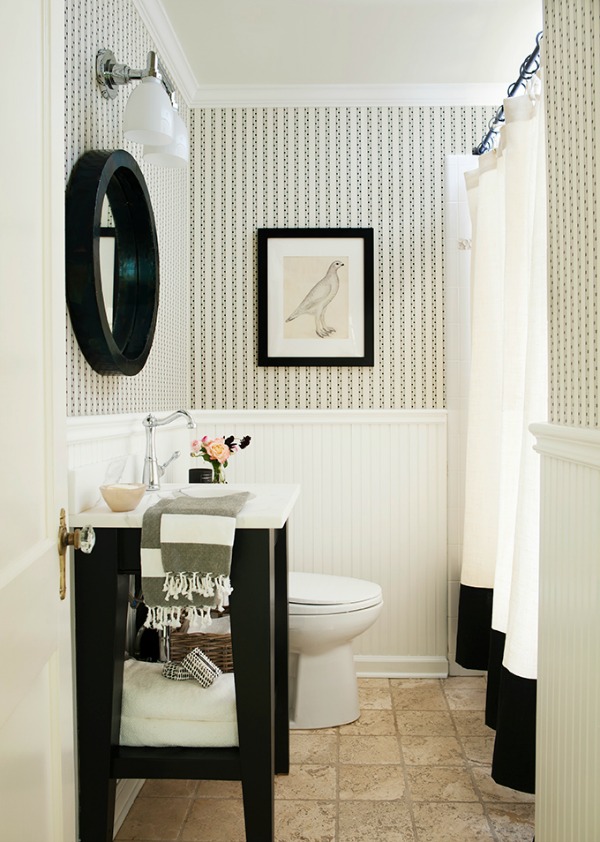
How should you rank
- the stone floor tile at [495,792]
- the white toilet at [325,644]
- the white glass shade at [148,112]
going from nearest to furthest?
the white glass shade at [148,112], the stone floor tile at [495,792], the white toilet at [325,644]

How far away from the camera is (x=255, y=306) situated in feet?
11.1

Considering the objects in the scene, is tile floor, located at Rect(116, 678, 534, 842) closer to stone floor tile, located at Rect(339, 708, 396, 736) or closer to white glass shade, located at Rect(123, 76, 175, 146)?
stone floor tile, located at Rect(339, 708, 396, 736)

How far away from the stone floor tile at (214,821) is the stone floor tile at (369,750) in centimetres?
46

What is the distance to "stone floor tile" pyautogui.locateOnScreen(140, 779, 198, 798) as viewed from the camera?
2.32m

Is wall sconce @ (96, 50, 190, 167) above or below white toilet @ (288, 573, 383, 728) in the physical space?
above

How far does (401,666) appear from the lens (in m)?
3.36

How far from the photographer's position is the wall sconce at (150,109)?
201 cm

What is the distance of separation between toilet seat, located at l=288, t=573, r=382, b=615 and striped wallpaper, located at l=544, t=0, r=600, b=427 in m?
1.20

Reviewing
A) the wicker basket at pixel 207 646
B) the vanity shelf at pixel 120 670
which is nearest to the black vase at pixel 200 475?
the wicker basket at pixel 207 646

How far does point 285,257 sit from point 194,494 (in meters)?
1.48

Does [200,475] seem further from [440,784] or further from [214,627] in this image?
[440,784]

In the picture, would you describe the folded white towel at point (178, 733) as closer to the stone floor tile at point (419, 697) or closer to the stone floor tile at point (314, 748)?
the stone floor tile at point (314, 748)

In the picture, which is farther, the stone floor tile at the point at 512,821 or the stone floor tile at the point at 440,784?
the stone floor tile at the point at 440,784

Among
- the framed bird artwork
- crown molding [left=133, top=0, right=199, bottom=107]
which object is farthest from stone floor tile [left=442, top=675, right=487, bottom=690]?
crown molding [left=133, top=0, right=199, bottom=107]
